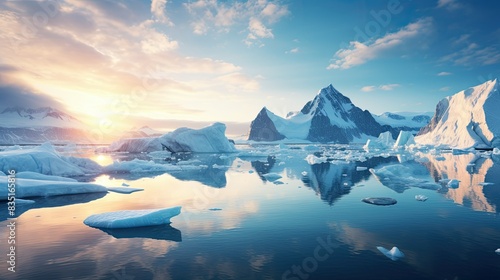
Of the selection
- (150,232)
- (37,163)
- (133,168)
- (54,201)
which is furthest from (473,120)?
(37,163)

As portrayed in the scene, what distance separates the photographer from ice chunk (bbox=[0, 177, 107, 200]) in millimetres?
16266

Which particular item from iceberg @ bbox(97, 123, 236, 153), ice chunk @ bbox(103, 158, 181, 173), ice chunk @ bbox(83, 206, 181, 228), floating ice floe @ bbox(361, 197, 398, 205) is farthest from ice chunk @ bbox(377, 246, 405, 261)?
iceberg @ bbox(97, 123, 236, 153)

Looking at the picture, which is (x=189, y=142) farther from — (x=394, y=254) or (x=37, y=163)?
(x=394, y=254)

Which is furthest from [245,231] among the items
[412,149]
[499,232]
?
[412,149]

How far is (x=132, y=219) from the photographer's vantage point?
1166 cm

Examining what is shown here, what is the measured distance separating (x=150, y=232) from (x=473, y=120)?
74.7m

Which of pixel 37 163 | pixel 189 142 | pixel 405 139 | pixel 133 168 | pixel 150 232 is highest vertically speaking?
pixel 189 142

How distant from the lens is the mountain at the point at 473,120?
203 feet

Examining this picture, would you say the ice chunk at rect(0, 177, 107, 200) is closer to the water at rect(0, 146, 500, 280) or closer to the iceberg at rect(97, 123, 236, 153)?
the water at rect(0, 146, 500, 280)

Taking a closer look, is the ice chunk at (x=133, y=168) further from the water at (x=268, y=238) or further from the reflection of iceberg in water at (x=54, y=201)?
the water at (x=268, y=238)

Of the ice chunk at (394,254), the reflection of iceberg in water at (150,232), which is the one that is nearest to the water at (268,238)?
the reflection of iceberg in water at (150,232)

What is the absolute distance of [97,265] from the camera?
28.0ft

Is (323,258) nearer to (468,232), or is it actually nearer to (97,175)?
(468,232)

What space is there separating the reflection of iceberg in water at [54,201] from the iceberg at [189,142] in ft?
141
